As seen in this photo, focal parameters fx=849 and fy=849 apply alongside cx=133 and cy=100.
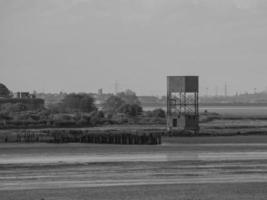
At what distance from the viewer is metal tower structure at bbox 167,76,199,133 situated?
338ft

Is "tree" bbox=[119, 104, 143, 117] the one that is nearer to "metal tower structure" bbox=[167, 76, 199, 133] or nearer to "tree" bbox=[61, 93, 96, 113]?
"tree" bbox=[61, 93, 96, 113]

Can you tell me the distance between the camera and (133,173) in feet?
177

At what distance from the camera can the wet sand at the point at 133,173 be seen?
4519 centimetres

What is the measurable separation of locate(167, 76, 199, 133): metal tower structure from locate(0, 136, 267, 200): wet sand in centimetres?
2459

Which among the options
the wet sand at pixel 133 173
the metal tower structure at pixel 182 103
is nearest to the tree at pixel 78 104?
the metal tower structure at pixel 182 103

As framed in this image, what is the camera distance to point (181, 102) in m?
106

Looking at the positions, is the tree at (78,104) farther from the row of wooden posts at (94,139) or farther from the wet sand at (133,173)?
the wet sand at (133,173)

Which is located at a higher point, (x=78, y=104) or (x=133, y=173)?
(x=78, y=104)

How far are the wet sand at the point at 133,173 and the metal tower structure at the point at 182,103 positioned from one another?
2459cm

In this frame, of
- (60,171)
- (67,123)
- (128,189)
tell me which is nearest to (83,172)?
(60,171)

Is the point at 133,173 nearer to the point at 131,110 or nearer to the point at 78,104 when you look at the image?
the point at 131,110

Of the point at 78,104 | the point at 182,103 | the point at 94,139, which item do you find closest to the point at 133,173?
the point at 94,139

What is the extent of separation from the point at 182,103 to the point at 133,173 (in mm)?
53277

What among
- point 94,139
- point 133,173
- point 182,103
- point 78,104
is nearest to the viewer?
point 133,173
